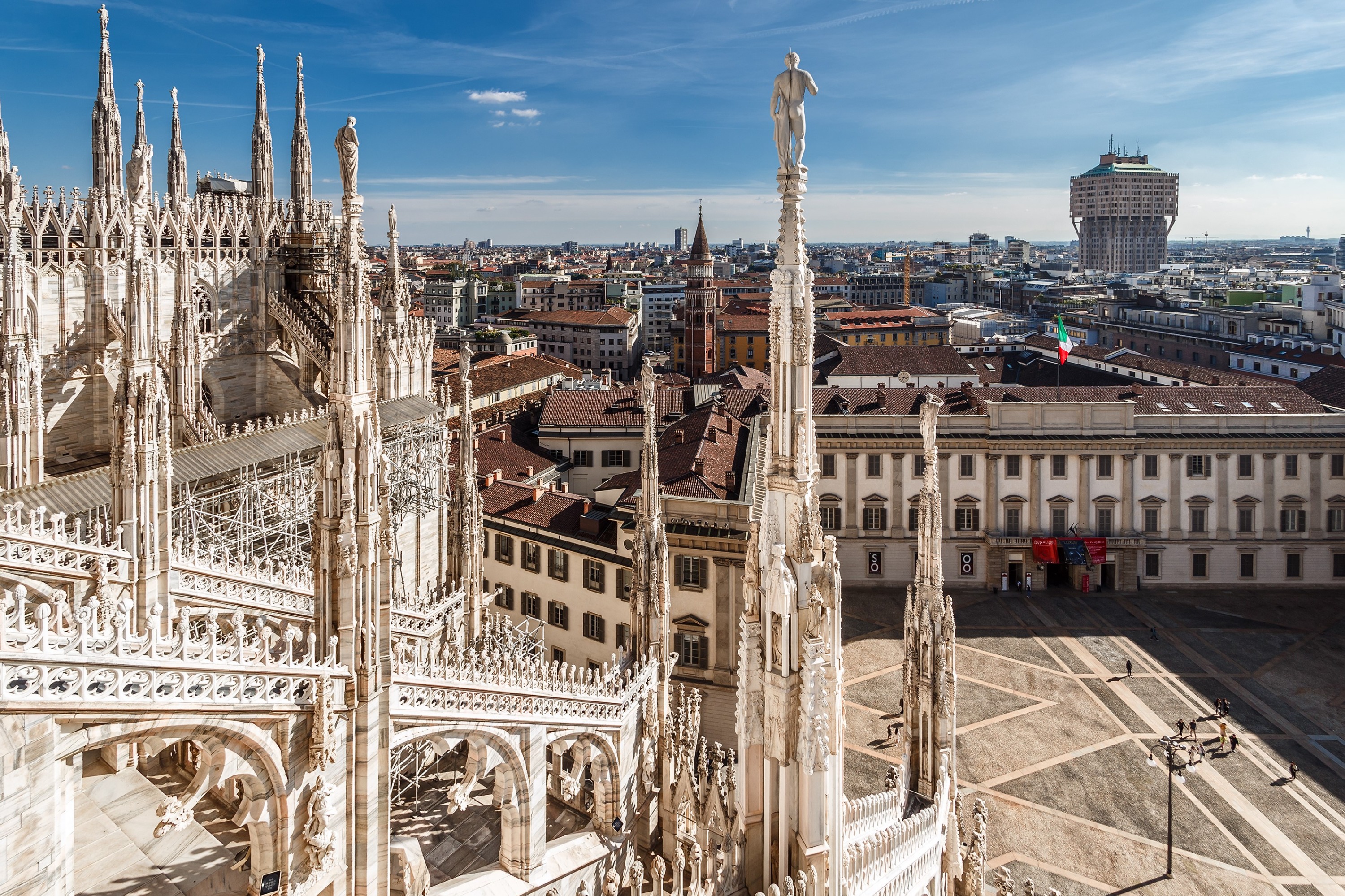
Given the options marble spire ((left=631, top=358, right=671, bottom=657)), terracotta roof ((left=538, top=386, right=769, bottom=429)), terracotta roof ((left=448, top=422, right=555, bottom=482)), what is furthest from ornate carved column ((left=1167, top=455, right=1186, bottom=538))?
marble spire ((left=631, top=358, right=671, bottom=657))

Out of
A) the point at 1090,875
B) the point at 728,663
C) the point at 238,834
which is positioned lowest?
the point at 1090,875

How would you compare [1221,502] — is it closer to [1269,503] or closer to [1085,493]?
[1269,503]

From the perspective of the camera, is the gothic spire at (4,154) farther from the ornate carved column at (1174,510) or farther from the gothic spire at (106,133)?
the ornate carved column at (1174,510)

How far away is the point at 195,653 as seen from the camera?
36.1 ft

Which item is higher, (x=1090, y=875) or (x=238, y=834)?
(x=238, y=834)

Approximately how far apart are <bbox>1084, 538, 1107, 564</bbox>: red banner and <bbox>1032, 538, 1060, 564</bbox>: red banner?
4.85ft

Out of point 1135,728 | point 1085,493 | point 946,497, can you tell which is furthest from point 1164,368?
point 1135,728

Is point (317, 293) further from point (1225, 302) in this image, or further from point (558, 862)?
point (1225, 302)

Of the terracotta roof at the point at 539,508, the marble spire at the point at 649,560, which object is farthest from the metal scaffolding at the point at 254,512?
the terracotta roof at the point at 539,508

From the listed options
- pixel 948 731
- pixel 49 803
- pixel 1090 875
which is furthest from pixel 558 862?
pixel 1090 875

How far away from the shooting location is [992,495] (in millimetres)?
48000

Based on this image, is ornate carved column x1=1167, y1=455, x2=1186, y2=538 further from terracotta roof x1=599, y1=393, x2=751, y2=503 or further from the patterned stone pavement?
terracotta roof x1=599, y1=393, x2=751, y2=503

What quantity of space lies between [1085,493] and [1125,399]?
6.58 metres

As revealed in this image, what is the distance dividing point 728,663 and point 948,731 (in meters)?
19.9
